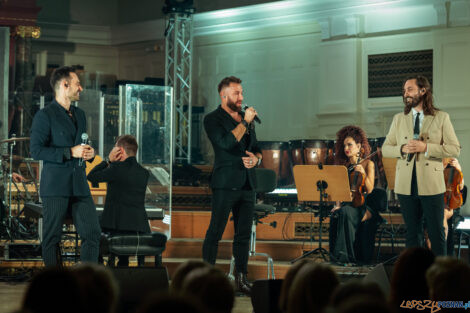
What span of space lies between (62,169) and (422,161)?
228 centimetres

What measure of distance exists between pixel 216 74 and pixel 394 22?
10.8ft

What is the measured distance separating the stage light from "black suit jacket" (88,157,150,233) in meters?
5.98

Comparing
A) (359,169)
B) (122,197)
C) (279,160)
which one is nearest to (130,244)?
(122,197)

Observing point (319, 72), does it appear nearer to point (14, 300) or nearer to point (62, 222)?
point (14, 300)

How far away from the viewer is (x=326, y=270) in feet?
6.40

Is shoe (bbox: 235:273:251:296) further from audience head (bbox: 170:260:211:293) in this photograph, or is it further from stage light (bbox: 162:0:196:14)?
stage light (bbox: 162:0:196:14)

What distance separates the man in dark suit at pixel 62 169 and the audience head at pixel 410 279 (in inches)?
98.0

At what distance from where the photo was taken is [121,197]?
17.2ft

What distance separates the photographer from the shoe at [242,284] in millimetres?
5039

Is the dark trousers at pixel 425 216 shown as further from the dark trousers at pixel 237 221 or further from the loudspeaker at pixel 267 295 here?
the loudspeaker at pixel 267 295

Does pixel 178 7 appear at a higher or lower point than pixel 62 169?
higher

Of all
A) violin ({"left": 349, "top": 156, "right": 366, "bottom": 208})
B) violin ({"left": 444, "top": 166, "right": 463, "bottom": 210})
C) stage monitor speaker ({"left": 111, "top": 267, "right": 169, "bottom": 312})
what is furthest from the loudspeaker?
violin ({"left": 349, "top": 156, "right": 366, "bottom": 208})

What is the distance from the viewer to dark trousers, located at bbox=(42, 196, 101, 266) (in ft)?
14.1

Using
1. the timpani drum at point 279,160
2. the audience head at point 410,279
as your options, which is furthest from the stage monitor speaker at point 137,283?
the timpani drum at point 279,160
